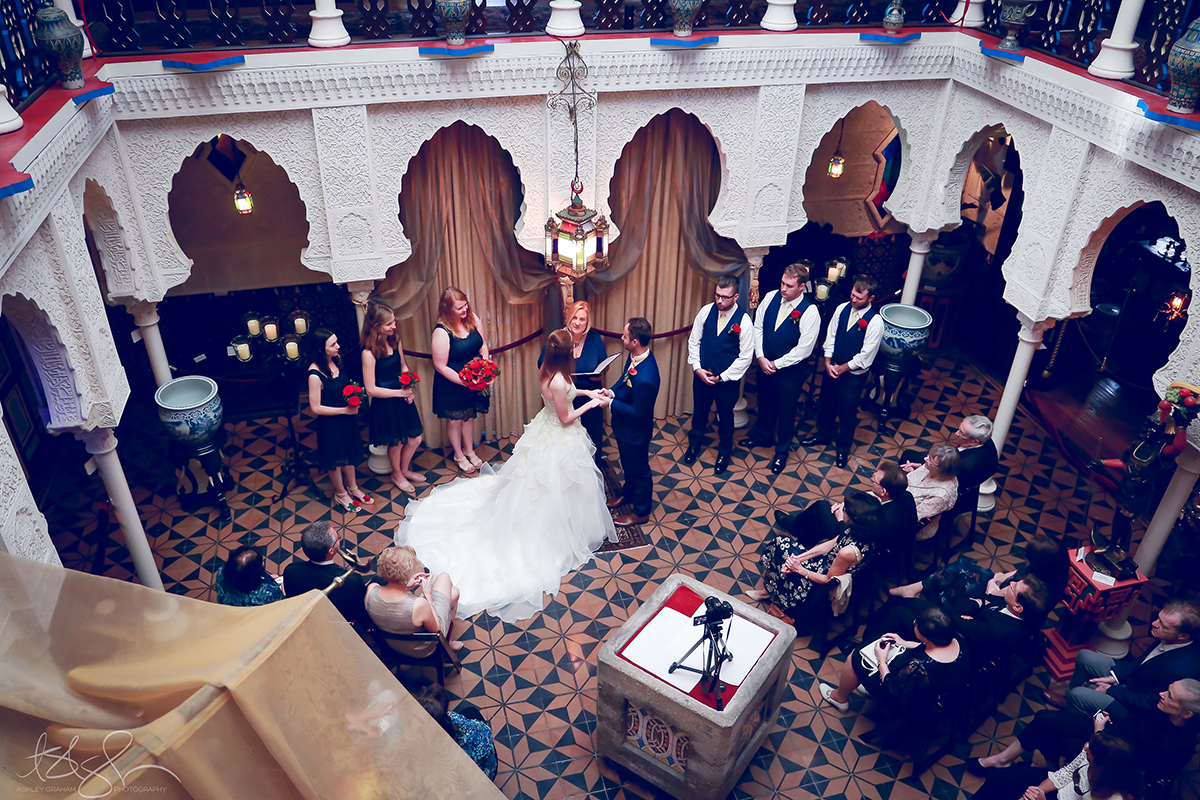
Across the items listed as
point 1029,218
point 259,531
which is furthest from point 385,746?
point 1029,218

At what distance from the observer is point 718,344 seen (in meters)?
6.45

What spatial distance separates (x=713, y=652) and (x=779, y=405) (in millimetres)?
3052

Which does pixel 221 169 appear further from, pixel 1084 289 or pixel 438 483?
pixel 1084 289

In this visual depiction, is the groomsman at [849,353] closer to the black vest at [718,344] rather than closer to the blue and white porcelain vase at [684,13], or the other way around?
the black vest at [718,344]

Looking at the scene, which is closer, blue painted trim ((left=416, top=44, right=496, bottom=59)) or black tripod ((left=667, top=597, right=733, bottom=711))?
black tripod ((left=667, top=597, right=733, bottom=711))

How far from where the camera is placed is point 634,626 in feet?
15.1

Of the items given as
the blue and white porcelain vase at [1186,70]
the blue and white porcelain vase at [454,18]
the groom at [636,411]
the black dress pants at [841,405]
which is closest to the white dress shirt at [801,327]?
the black dress pants at [841,405]

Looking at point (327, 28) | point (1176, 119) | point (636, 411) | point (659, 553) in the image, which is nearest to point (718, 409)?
point (636, 411)

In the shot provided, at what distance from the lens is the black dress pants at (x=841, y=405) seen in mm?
6711

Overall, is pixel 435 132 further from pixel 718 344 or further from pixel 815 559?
pixel 815 559

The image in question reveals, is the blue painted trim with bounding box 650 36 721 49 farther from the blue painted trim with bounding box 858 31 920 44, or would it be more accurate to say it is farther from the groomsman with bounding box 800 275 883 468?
the groomsman with bounding box 800 275 883 468

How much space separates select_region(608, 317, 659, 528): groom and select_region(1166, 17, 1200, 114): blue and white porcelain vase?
10.1 ft

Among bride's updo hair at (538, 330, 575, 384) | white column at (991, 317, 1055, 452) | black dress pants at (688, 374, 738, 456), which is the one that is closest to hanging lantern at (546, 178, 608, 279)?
bride's updo hair at (538, 330, 575, 384)

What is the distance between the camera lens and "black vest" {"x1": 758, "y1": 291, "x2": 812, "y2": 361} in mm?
6488
